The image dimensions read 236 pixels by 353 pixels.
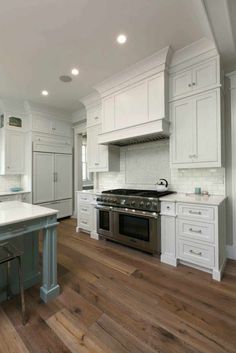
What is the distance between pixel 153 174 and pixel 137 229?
1.10 metres

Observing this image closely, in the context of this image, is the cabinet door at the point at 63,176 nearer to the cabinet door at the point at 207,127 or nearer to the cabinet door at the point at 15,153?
the cabinet door at the point at 15,153

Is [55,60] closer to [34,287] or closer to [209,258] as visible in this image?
[34,287]

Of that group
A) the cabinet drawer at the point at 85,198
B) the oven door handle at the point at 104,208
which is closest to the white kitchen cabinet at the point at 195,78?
the oven door handle at the point at 104,208

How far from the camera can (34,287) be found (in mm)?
2066

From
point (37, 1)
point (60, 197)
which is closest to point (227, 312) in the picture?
point (37, 1)

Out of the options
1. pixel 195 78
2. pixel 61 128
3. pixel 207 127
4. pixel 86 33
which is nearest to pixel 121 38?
pixel 86 33

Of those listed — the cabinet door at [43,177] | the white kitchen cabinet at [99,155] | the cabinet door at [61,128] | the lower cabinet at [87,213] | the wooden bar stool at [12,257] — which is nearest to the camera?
the wooden bar stool at [12,257]

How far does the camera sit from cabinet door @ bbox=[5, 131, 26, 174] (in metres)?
4.21

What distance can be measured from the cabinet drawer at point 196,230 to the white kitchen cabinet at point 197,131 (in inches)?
31.8

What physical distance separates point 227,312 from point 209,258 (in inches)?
23.8

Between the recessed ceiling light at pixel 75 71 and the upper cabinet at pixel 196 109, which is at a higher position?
the recessed ceiling light at pixel 75 71

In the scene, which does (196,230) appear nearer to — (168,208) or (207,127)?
(168,208)

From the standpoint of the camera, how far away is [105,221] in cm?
331

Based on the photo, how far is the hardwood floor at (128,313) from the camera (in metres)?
1.37
